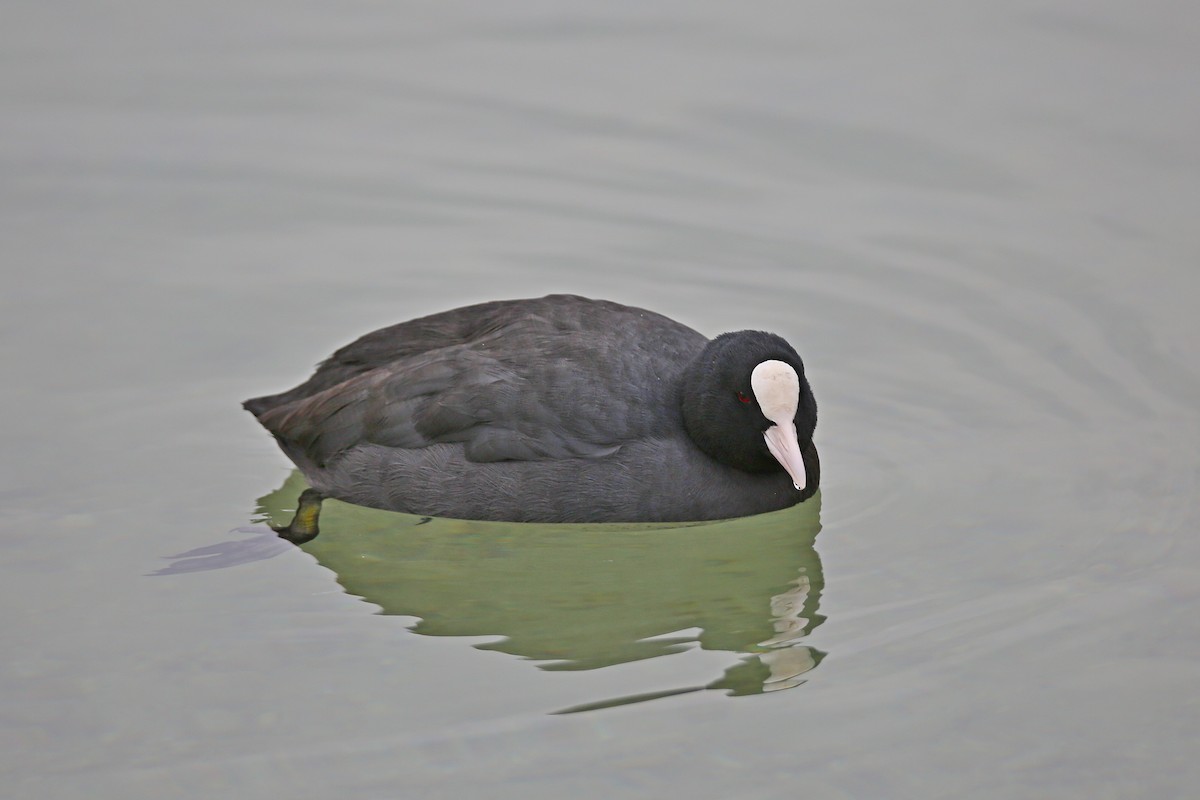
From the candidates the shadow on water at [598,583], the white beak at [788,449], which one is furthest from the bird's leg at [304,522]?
the white beak at [788,449]

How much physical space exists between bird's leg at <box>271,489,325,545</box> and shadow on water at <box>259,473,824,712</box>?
1.6 inches

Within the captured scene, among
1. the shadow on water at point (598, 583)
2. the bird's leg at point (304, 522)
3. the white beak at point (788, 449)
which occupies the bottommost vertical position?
the shadow on water at point (598, 583)

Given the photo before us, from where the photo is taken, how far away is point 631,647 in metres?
6.13

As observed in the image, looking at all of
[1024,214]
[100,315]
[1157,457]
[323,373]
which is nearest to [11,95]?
[100,315]

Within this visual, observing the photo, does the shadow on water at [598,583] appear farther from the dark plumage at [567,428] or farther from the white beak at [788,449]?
the white beak at [788,449]

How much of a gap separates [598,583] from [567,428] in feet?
2.21

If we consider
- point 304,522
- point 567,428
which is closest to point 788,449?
point 567,428

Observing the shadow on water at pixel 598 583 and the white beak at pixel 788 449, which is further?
the white beak at pixel 788 449

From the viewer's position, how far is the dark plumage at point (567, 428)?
22.7ft

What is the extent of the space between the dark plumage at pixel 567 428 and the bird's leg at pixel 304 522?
90 mm

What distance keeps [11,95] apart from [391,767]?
6471mm

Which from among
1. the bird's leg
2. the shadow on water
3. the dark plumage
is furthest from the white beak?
the bird's leg

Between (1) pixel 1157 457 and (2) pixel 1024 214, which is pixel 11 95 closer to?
(2) pixel 1024 214

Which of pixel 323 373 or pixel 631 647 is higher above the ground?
pixel 323 373
